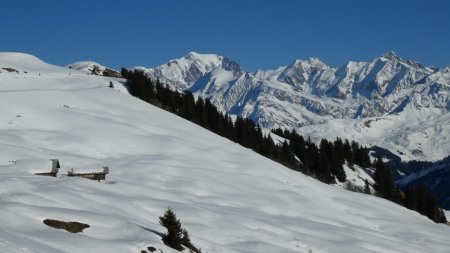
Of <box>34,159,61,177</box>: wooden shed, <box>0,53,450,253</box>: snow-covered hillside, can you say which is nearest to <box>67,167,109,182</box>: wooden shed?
<box>0,53,450,253</box>: snow-covered hillside

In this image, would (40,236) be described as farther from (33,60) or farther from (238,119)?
(33,60)

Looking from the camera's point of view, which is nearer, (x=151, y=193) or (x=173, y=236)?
(x=173, y=236)

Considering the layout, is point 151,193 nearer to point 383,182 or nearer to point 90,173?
point 90,173

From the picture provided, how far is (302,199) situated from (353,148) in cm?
10024

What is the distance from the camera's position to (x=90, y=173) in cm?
4122

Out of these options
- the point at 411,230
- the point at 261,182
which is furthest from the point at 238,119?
the point at 411,230

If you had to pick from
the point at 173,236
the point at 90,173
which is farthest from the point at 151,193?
the point at 173,236

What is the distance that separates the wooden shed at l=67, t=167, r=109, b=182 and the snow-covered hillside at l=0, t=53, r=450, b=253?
1.10 meters

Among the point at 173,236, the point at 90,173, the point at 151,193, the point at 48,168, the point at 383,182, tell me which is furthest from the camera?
the point at 383,182

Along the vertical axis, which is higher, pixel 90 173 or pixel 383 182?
pixel 383 182

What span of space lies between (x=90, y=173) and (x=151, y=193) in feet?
17.8

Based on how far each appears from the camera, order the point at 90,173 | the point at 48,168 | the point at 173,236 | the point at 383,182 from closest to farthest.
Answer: the point at 173,236
the point at 90,173
the point at 48,168
the point at 383,182

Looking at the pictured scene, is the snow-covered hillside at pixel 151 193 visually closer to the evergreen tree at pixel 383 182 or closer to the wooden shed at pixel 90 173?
the wooden shed at pixel 90 173

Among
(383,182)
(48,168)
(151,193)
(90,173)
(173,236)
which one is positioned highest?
(383,182)
